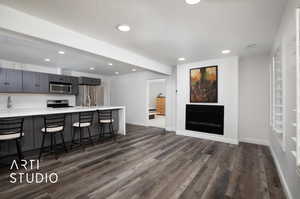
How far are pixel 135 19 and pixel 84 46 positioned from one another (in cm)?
122

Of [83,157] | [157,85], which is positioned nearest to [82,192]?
[83,157]

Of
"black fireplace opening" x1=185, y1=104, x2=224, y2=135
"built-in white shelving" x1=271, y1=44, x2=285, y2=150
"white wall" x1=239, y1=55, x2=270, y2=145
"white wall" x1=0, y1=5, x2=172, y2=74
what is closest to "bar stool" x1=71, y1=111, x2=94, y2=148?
"white wall" x1=0, y1=5, x2=172, y2=74

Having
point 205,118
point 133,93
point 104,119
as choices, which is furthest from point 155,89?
point 104,119

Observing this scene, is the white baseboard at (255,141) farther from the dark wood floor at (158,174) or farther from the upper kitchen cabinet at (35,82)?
the upper kitchen cabinet at (35,82)

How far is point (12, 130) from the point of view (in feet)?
9.00

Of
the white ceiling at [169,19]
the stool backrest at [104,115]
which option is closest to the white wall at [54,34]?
the white ceiling at [169,19]

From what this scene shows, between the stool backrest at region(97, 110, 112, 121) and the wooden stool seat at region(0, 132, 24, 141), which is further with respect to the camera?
the stool backrest at region(97, 110, 112, 121)

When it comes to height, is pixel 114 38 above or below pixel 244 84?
above

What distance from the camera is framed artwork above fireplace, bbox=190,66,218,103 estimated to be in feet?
14.5

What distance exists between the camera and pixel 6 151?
2.78m

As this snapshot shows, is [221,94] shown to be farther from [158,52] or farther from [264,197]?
[264,197]

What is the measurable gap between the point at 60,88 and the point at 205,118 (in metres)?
5.67

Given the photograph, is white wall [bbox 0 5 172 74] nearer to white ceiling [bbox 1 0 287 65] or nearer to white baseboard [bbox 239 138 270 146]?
white ceiling [bbox 1 0 287 65]

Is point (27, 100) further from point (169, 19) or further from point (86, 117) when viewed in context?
point (169, 19)
